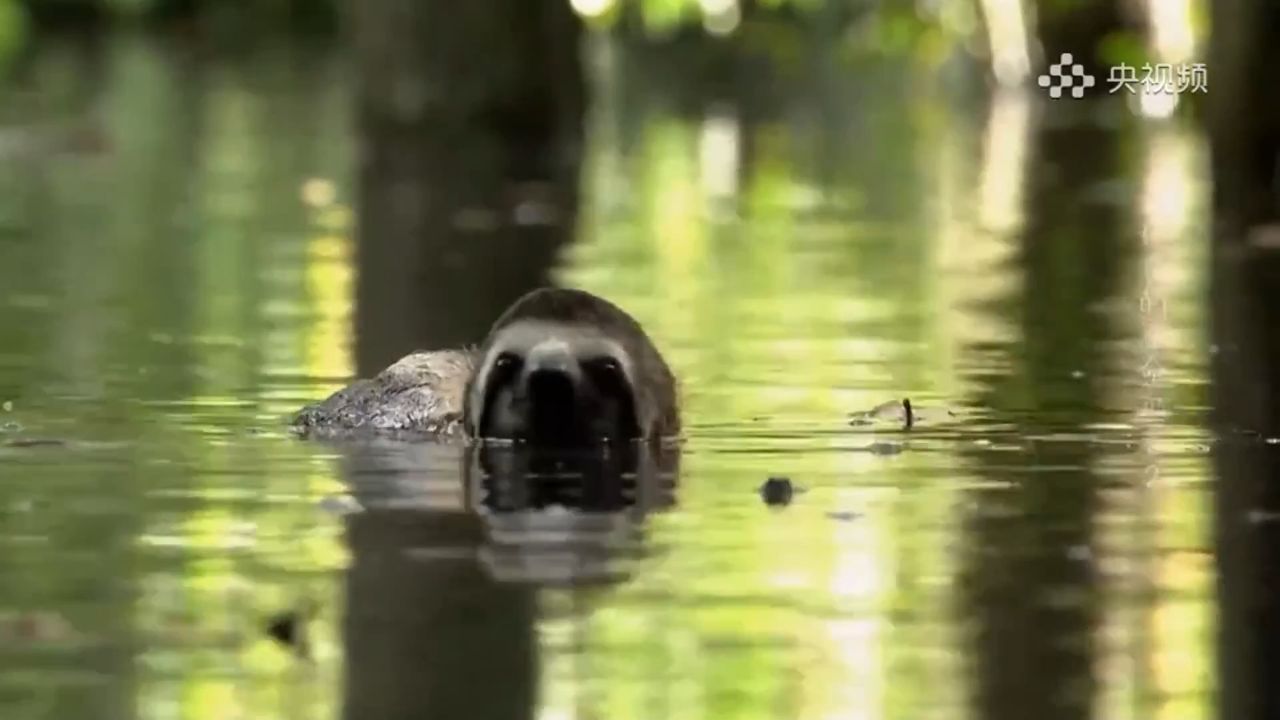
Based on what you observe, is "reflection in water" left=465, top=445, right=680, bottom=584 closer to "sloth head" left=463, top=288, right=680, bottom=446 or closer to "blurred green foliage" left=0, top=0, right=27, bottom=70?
"sloth head" left=463, top=288, right=680, bottom=446

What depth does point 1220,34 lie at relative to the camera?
16297 millimetres

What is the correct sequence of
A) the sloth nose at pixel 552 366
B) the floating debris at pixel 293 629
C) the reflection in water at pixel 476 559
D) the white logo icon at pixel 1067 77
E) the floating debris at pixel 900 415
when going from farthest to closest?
the white logo icon at pixel 1067 77
the floating debris at pixel 900 415
the sloth nose at pixel 552 366
the floating debris at pixel 293 629
the reflection in water at pixel 476 559

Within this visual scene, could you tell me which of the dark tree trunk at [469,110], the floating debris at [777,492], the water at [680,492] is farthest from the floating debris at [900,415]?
the dark tree trunk at [469,110]

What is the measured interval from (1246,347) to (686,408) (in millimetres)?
2154

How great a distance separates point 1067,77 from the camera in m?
34.0

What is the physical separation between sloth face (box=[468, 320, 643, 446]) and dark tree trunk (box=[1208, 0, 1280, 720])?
1.26 metres

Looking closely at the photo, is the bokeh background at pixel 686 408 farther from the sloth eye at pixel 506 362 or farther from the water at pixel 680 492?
the sloth eye at pixel 506 362

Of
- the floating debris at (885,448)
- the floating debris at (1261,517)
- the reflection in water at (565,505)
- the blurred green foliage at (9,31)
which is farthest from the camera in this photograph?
the blurred green foliage at (9,31)

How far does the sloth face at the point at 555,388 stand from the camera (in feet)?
24.1

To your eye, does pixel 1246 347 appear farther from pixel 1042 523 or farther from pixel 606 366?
pixel 1042 523

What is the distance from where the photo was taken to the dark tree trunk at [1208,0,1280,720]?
5125 millimetres

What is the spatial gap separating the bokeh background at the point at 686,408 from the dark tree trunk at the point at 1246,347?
20mm

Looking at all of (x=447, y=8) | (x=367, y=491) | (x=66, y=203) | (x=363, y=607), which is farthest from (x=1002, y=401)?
(x=447, y=8)

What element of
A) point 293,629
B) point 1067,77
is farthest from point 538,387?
point 1067,77
